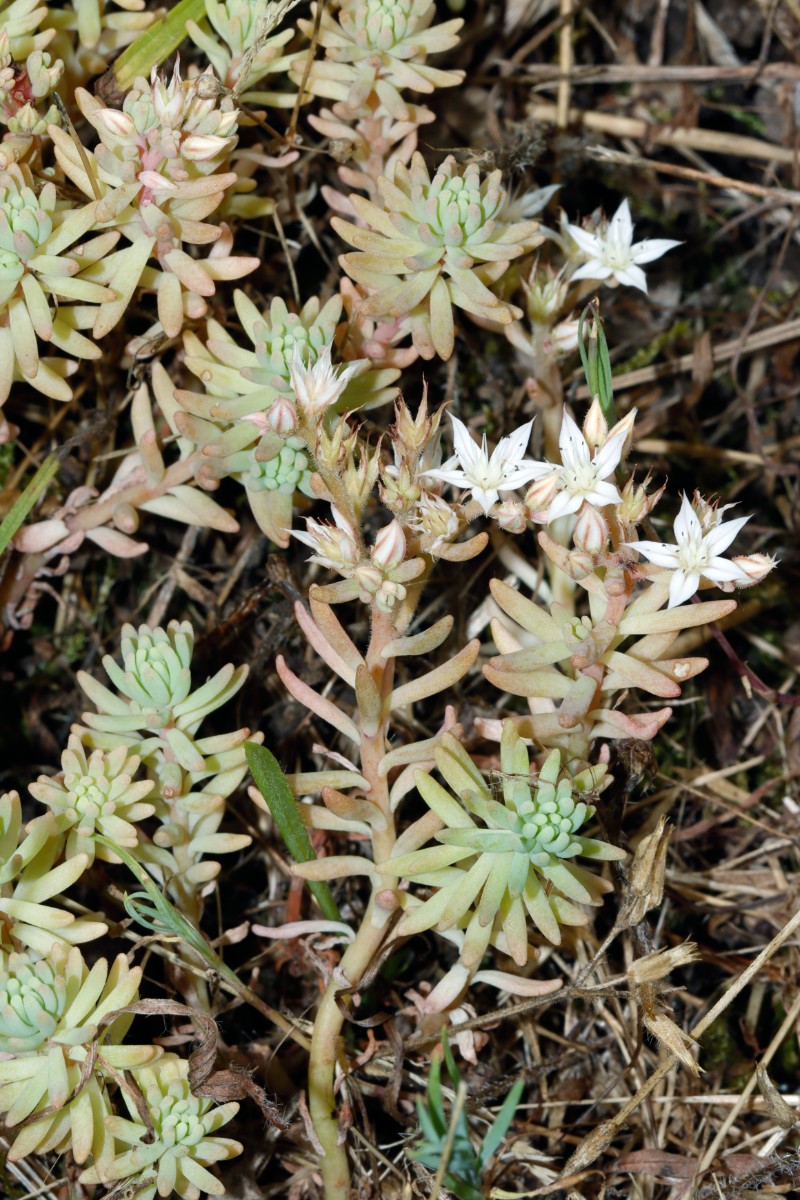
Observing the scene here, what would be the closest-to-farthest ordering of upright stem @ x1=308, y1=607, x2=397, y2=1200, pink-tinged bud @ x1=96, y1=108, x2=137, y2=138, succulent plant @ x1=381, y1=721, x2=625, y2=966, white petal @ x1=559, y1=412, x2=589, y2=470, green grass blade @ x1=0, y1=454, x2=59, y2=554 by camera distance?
succulent plant @ x1=381, y1=721, x2=625, y2=966, white petal @ x1=559, y1=412, x2=589, y2=470, upright stem @ x1=308, y1=607, x2=397, y2=1200, pink-tinged bud @ x1=96, y1=108, x2=137, y2=138, green grass blade @ x1=0, y1=454, x2=59, y2=554

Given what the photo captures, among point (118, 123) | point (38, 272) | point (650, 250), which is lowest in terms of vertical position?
point (650, 250)

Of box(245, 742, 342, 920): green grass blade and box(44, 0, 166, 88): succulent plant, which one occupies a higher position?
box(44, 0, 166, 88): succulent plant

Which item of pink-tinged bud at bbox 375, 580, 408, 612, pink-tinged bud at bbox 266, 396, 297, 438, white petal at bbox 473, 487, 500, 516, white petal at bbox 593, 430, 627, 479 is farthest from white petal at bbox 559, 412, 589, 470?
pink-tinged bud at bbox 266, 396, 297, 438

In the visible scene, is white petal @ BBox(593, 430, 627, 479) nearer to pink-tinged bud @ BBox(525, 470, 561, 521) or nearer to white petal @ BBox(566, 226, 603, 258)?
pink-tinged bud @ BBox(525, 470, 561, 521)

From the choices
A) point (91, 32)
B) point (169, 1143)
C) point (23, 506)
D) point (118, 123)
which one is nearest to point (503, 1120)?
point (169, 1143)

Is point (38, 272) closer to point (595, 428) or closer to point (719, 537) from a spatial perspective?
point (595, 428)

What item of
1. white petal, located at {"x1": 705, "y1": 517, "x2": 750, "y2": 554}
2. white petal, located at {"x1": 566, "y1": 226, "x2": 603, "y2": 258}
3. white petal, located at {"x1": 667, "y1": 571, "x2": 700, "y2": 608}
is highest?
white petal, located at {"x1": 566, "y1": 226, "x2": 603, "y2": 258}
